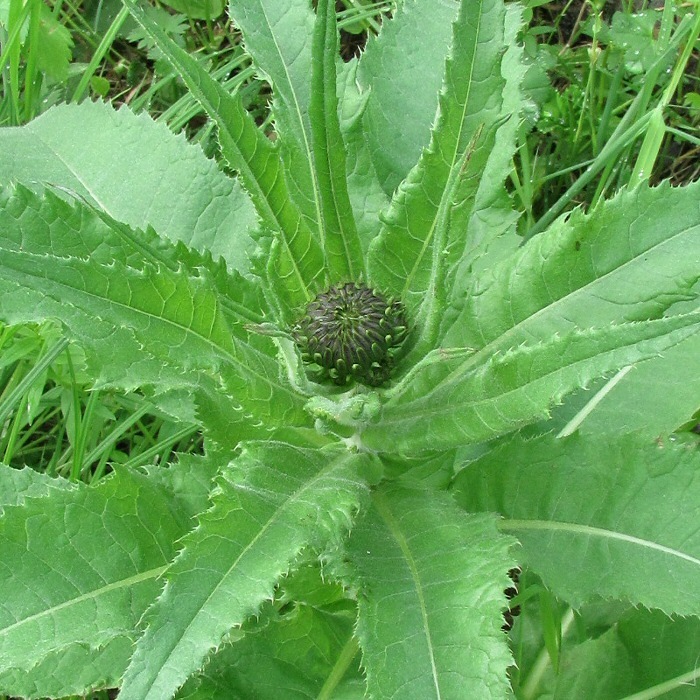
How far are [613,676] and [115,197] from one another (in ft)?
5.89

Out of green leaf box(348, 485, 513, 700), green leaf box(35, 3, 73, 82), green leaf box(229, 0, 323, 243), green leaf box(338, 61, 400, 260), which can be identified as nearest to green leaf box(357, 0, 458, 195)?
green leaf box(338, 61, 400, 260)

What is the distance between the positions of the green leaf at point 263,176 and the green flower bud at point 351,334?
78 millimetres

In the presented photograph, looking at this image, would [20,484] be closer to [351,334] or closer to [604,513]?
[351,334]

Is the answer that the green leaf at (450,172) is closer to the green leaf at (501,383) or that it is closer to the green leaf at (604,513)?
the green leaf at (501,383)

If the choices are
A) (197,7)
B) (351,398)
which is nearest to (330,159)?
(351,398)

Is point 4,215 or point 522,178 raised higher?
point 4,215

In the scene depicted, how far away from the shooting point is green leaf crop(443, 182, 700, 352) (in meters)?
1.56

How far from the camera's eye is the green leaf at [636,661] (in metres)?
2.19

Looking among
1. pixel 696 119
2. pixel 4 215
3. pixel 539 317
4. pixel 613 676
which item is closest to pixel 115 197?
pixel 4 215

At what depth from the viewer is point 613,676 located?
2271 millimetres

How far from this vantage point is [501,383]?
1.47 metres

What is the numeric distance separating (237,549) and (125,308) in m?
0.41

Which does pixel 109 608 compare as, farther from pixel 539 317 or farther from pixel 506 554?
pixel 539 317

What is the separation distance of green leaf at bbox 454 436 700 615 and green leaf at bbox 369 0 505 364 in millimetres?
408
